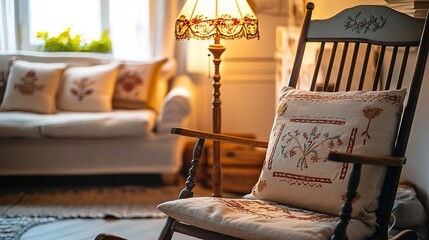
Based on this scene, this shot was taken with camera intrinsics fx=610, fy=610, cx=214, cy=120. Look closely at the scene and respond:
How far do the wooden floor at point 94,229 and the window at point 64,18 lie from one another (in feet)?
6.13

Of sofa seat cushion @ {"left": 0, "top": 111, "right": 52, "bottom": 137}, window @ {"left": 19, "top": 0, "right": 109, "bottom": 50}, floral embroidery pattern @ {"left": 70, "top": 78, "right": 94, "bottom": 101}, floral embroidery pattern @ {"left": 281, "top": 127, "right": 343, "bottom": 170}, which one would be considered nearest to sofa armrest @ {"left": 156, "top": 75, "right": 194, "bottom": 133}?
floral embroidery pattern @ {"left": 70, "top": 78, "right": 94, "bottom": 101}

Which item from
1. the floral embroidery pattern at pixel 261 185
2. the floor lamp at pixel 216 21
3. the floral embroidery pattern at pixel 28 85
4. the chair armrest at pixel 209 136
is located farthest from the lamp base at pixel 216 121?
the floral embroidery pattern at pixel 28 85

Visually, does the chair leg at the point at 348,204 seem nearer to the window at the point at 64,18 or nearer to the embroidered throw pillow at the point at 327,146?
the embroidered throw pillow at the point at 327,146

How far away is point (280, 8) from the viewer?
4.18 metres

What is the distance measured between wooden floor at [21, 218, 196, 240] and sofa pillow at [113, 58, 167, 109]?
1.04 meters

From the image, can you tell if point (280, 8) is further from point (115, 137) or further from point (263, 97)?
point (115, 137)

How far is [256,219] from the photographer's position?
1734 millimetres

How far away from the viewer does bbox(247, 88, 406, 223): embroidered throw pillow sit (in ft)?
6.12

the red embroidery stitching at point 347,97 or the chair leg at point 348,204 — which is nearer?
the chair leg at point 348,204

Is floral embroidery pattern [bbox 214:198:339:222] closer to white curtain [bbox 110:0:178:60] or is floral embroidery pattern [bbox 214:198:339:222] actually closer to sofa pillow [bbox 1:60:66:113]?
sofa pillow [bbox 1:60:66:113]

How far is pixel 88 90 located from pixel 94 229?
3.94ft

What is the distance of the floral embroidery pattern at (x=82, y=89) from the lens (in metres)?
3.84

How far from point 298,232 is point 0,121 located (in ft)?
7.84

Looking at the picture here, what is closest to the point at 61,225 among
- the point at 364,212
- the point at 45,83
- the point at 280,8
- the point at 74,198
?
the point at 74,198
